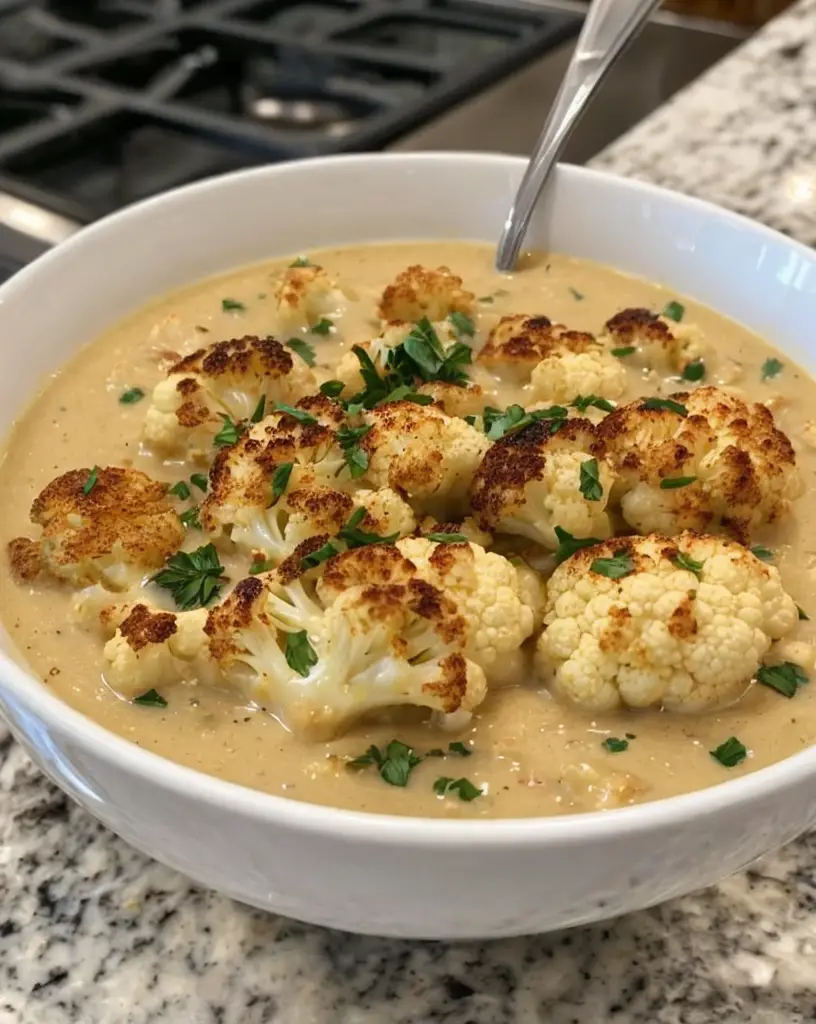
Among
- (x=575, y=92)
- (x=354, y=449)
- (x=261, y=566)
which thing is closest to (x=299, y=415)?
(x=354, y=449)

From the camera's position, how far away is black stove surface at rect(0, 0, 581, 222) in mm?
2359

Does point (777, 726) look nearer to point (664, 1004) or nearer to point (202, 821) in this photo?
point (664, 1004)

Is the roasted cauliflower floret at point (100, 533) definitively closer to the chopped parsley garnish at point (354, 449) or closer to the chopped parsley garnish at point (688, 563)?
the chopped parsley garnish at point (354, 449)

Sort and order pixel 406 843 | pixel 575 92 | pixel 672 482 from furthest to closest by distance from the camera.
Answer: pixel 575 92 < pixel 672 482 < pixel 406 843

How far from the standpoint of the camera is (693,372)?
1.54 metres

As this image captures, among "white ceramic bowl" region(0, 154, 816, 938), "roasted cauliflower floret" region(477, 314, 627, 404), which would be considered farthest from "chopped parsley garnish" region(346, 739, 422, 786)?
"roasted cauliflower floret" region(477, 314, 627, 404)

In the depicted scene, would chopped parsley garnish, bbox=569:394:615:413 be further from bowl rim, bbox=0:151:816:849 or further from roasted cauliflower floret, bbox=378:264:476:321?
bowl rim, bbox=0:151:816:849

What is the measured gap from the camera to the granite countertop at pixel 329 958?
1.06 m

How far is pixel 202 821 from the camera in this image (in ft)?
2.80

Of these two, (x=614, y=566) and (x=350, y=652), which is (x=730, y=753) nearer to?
(x=614, y=566)

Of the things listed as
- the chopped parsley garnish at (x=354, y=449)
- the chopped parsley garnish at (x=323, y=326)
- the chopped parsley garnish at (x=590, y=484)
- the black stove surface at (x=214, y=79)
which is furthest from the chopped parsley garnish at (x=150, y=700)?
the black stove surface at (x=214, y=79)

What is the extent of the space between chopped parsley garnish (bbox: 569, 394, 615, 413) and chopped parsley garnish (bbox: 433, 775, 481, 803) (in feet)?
1.68

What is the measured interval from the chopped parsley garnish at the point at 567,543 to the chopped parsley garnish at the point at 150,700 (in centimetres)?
42

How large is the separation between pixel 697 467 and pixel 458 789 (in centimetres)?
45
